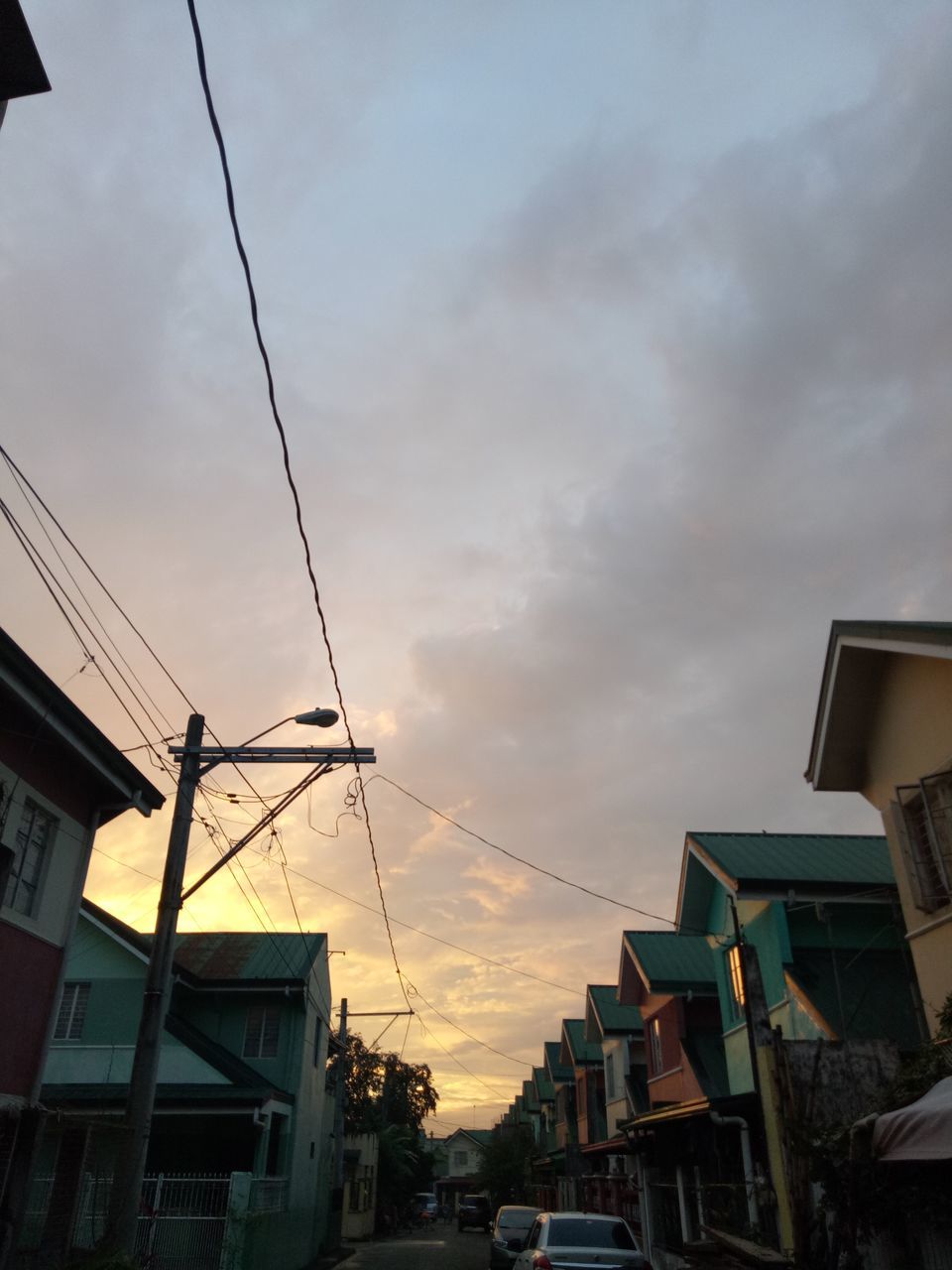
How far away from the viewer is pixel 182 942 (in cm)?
2855

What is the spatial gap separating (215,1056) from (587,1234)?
12.3 meters

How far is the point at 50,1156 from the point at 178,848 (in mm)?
8416

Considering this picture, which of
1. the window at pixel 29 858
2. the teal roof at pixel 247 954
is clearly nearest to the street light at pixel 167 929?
the window at pixel 29 858

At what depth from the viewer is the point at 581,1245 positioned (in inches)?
508

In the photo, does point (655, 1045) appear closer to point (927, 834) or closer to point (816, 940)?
point (816, 940)

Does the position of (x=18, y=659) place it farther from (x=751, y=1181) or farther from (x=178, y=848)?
(x=751, y=1181)

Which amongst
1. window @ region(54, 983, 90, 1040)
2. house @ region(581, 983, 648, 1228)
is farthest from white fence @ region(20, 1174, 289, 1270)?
house @ region(581, 983, 648, 1228)

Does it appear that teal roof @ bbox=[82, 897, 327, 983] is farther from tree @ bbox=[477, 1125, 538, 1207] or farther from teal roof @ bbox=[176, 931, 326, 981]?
tree @ bbox=[477, 1125, 538, 1207]

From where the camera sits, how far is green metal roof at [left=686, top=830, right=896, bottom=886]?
17250 millimetres

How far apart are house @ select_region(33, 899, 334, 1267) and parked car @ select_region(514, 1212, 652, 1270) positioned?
801 centimetres

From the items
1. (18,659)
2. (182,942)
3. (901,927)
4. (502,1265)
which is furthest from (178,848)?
(182,942)

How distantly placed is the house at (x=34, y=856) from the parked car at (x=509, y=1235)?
45.0 feet

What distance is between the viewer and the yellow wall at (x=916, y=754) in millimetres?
11125

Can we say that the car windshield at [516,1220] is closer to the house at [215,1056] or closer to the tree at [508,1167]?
the house at [215,1056]
